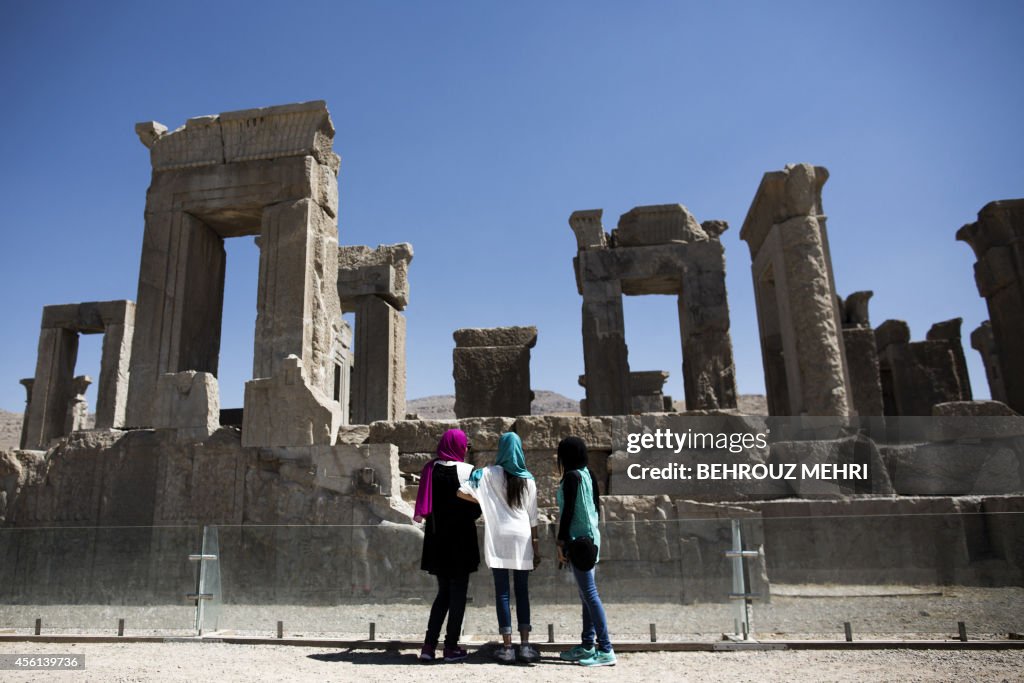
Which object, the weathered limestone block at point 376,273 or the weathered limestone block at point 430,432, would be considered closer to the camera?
the weathered limestone block at point 430,432

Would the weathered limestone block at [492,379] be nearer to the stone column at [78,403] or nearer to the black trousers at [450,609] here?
the black trousers at [450,609]

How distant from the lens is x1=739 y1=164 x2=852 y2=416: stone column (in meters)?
8.63

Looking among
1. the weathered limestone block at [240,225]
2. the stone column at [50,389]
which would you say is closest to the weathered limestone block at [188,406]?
the weathered limestone block at [240,225]

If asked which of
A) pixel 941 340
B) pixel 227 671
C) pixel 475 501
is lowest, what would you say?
pixel 227 671

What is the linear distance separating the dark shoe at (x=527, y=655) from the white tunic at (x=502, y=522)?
0.42 meters

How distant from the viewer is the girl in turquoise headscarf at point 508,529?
12.9 feet

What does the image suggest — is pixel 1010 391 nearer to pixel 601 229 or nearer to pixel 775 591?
pixel 601 229

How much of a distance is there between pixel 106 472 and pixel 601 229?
318 inches

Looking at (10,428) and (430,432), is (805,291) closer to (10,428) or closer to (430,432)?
(430,432)

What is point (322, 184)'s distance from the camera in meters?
8.87

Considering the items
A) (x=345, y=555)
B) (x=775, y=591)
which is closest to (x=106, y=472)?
(x=345, y=555)

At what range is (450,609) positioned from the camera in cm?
403

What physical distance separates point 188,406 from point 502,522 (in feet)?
14.7

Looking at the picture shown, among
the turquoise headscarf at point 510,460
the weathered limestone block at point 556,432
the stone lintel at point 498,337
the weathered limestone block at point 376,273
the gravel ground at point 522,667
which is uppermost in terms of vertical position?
the weathered limestone block at point 376,273
